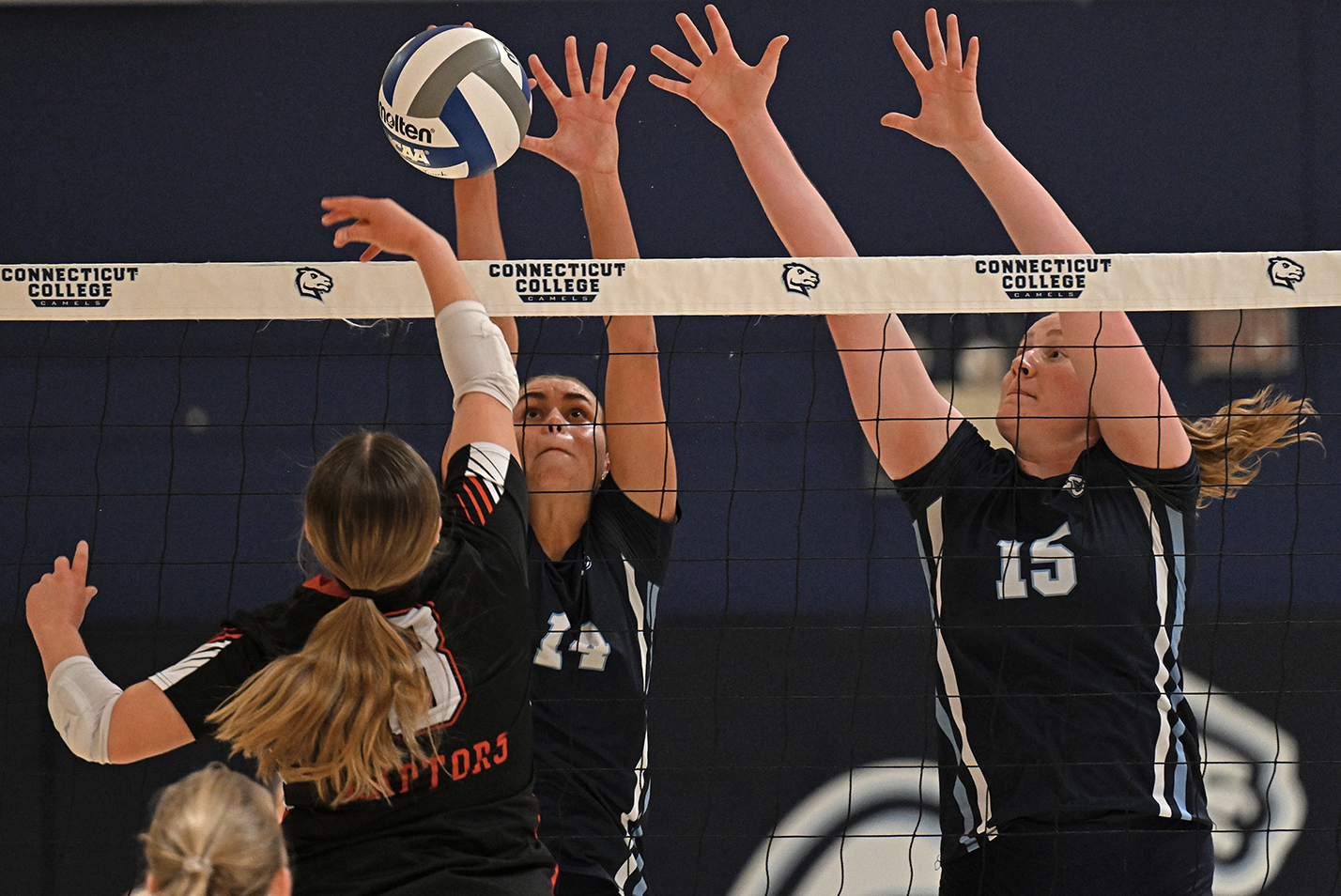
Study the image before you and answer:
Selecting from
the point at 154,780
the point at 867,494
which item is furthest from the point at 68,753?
the point at 867,494

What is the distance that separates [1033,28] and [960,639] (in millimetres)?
2733

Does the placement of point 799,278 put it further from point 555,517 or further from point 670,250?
point 670,250

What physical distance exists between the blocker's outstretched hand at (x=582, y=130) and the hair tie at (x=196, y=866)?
5.94 ft

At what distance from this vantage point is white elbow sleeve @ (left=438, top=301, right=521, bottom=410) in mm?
1925

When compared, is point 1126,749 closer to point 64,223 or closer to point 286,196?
point 286,196

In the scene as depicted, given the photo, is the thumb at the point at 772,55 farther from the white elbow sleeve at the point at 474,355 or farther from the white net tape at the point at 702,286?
the white elbow sleeve at the point at 474,355

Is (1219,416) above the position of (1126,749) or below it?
above

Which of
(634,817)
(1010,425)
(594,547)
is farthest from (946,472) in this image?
(634,817)

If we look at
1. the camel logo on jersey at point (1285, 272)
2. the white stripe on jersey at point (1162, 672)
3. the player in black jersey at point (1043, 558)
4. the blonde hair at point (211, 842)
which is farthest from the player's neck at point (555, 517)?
the camel logo on jersey at point (1285, 272)

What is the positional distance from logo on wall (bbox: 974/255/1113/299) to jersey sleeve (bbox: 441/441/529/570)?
1296 mm

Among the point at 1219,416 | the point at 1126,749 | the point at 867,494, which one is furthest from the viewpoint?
the point at 867,494

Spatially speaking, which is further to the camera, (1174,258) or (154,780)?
(154,780)

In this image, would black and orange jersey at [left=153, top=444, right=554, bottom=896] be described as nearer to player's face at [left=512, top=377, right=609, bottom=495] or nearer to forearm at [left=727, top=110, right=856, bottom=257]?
player's face at [left=512, top=377, right=609, bottom=495]

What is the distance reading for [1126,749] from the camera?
258cm
